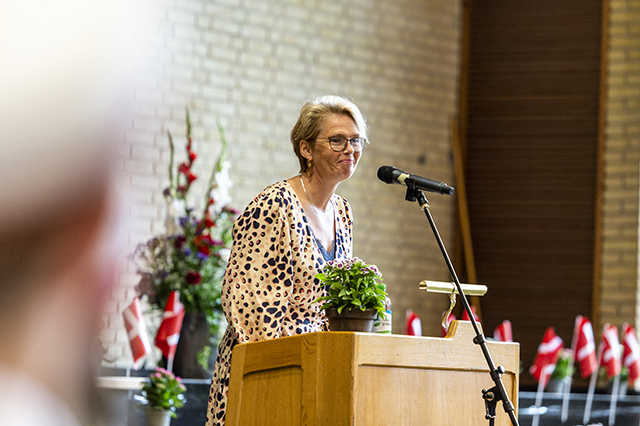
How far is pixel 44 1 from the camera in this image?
489 centimetres

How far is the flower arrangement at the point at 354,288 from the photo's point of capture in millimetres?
2402

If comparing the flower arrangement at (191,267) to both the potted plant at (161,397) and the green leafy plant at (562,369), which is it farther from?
the green leafy plant at (562,369)

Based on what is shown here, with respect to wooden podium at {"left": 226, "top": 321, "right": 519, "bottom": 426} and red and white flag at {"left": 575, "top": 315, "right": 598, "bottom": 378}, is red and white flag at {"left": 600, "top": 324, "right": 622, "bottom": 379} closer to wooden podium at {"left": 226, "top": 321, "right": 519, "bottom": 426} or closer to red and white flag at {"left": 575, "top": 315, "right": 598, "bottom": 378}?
red and white flag at {"left": 575, "top": 315, "right": 598, "bottom": 378}

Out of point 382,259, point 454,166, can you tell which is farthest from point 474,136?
point 382,259

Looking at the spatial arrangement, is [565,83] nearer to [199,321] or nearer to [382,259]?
[382,259]

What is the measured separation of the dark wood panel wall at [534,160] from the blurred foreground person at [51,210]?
10.5 feet

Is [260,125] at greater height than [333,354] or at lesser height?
greater

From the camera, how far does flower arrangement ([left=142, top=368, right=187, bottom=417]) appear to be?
4.22m

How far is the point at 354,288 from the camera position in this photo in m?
2.42

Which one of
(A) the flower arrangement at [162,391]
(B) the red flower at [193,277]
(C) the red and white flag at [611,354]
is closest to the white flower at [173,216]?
(B) the red flower at [193,277]

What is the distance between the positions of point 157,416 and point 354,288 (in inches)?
84.2

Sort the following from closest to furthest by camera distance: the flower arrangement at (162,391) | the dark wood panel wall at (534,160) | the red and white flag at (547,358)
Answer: the flower arrangement at (162,391) → the red and white flag at (547,358) → the dark wood panel wall at (534,160)

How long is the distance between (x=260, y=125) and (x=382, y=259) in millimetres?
1409

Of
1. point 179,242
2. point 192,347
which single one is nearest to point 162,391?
point 192,347
